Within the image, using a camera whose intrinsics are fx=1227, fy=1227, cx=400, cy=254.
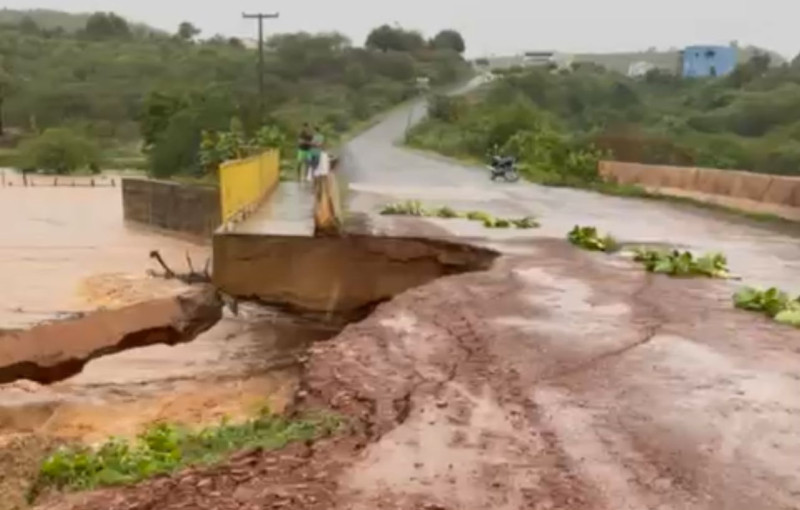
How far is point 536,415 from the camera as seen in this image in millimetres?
8133

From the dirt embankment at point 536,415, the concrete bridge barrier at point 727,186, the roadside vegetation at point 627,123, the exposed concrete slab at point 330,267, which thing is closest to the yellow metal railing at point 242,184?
the exposed concrete slab at point 330,267

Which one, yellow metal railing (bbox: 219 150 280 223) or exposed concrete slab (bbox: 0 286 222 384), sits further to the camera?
yellow metal railing (bbox: 219 150 280 223)

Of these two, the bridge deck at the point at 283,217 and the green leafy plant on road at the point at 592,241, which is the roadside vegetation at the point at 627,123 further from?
the green leafy plant on road at the point at 592,241

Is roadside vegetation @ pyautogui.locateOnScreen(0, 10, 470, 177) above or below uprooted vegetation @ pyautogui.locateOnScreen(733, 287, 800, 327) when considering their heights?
below

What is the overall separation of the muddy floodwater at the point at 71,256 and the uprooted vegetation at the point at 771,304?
11.4 m

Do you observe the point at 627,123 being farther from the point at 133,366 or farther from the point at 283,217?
the point at 133,366

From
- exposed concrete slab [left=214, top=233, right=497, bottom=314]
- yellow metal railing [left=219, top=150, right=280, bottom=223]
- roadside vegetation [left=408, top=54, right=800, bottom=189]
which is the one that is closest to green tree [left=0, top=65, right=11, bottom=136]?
roadside vegetation [left=408, top=54, right=800, bottom=189]

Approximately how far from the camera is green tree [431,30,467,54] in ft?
598

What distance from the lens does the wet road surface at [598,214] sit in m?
18.5

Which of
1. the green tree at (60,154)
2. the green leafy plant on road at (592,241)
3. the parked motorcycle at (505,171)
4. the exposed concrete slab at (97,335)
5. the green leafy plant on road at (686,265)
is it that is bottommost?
the green tree at (60,154)

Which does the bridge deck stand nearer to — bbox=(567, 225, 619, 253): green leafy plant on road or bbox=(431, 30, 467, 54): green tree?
bbox=(567, 225, 619, 253): green leafy plant on road

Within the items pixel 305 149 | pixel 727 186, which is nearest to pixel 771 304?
pixel 727 186

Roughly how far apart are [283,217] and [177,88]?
53956mm

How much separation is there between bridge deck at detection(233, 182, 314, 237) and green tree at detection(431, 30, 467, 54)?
155893 mm
